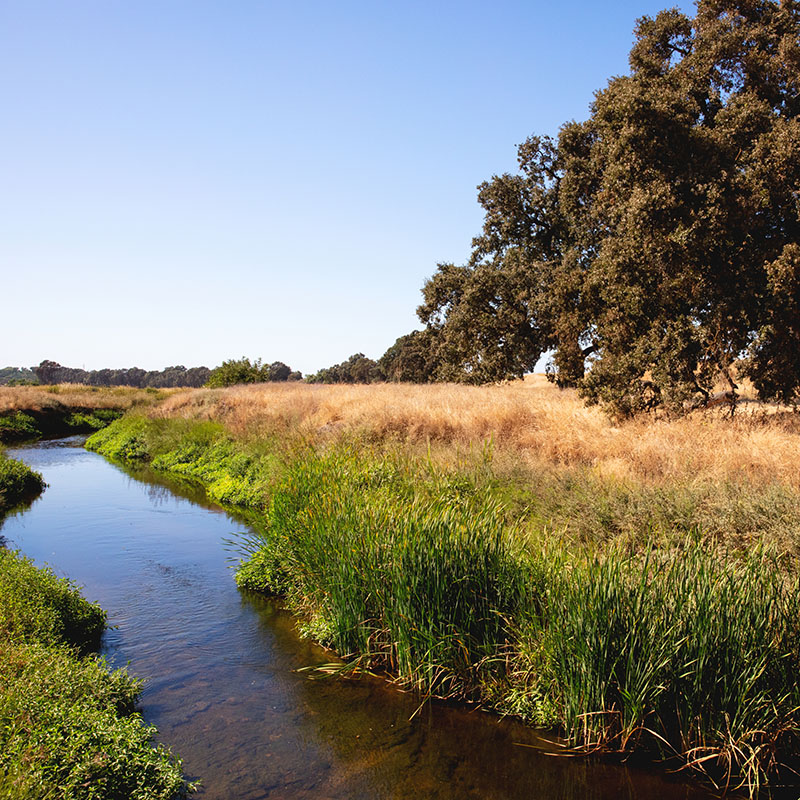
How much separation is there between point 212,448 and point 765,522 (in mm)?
17884

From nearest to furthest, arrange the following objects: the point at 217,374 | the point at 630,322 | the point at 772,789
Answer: the point at 772,789 < the point at 630,322 < the point at 217,374

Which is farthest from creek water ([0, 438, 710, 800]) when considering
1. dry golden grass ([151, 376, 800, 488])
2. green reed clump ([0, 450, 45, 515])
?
green reed clump ([0, 450, 45, 515])

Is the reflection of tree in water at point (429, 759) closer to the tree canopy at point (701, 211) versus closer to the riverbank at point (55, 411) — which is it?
the tree canopy at point (701, 211)

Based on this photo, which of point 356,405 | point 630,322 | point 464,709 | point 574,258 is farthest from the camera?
point 574,258

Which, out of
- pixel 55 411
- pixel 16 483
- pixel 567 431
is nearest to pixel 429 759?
pixel 567 431

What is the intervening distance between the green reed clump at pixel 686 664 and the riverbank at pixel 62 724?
3.33 metres

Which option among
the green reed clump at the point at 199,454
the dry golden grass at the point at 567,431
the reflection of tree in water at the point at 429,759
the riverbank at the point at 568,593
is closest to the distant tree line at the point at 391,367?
the green reed clump at the point at 199,454

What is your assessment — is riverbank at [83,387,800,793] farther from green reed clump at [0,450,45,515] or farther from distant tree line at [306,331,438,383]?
distant tree line at [306,331,438,383]

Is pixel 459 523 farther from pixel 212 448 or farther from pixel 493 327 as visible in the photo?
pixel 493 327

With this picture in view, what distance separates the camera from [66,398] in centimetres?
4156

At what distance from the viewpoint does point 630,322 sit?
15852 millimetres

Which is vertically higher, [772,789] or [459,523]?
[459,523]

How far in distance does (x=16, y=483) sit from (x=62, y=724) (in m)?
14.9

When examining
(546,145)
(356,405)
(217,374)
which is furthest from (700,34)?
(217,374)
